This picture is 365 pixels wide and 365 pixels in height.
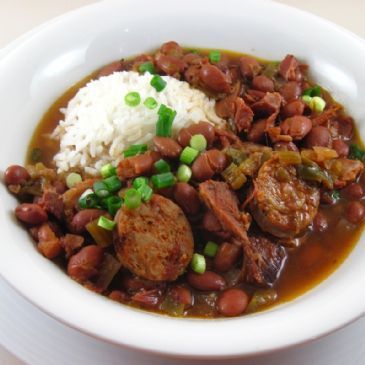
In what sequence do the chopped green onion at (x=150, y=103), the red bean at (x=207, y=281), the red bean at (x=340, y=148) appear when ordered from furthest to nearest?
the chopped green onion at (x=150, y=103), the red bean at (x=340, y=148), the red bean at (x=207, y=281)

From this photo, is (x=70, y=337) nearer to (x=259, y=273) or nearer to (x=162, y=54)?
(x=259, y=273)

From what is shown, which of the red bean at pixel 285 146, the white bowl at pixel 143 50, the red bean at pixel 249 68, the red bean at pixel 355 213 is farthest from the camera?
the red bean at pixel 249 68

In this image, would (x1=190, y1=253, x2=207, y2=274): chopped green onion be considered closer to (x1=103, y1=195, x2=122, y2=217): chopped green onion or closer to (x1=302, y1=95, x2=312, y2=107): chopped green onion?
(x1=103, y1=195, x2=122, y2=217): chopped green onion

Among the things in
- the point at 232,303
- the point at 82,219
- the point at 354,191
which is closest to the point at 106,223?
the point at 82,219

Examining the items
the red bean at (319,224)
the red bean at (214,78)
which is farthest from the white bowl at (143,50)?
the red bean at (214,78)

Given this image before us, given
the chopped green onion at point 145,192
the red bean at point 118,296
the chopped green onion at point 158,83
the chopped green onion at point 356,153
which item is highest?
the chopped green onion at point 356,153

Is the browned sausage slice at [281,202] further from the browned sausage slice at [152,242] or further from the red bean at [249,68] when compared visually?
the red bean at [249,68]

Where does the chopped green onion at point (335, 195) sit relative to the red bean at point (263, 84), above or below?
below

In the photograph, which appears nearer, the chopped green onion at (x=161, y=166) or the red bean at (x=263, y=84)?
the chopped green onion at (x=161, y=166)
